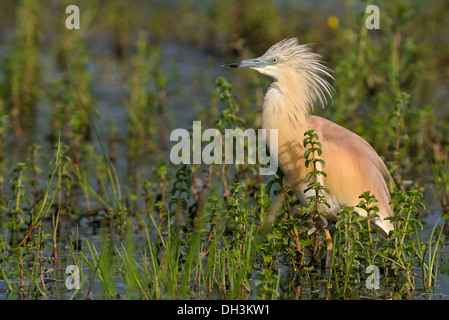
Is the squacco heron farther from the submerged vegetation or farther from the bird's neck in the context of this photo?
the submerged vegetation

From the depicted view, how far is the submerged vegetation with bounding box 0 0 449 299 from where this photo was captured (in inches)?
196

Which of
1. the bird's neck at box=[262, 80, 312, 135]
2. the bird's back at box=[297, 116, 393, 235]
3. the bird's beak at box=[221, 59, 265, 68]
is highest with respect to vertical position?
the bird's beak at box=[221, 59, 265, 68]

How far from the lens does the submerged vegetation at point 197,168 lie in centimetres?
498

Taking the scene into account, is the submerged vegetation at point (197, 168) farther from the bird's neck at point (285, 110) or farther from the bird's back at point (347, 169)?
the bird's neck at point (285, 110)

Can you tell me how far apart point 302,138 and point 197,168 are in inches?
42.4

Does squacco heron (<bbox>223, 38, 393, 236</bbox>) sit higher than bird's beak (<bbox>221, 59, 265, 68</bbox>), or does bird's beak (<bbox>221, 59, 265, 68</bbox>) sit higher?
bird's beak (<bbox>221, 59, 265, 68</bbox>)

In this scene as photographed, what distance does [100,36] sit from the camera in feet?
44.1

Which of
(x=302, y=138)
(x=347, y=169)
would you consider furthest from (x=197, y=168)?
(x=347, y=169)

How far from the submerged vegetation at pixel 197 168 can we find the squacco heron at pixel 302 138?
0.13 m

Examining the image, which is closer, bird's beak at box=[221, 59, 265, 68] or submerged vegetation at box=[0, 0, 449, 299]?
submerged vegetation at box=[0, 0, 449, 299]

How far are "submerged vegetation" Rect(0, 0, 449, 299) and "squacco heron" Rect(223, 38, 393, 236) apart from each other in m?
0.13

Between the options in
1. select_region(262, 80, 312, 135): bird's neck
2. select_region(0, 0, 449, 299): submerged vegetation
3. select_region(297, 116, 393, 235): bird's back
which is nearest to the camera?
select_region(0, 0, 449, 299): submerged vegetation

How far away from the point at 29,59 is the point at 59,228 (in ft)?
12.4

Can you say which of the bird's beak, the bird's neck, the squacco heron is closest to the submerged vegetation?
the squacco heron
